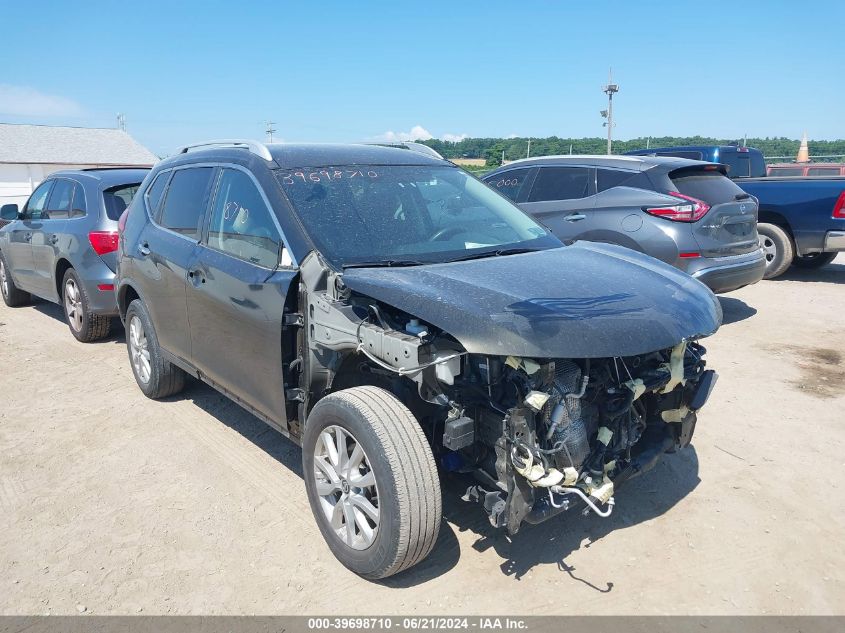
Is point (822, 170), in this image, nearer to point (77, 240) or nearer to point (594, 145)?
point (77, 240)

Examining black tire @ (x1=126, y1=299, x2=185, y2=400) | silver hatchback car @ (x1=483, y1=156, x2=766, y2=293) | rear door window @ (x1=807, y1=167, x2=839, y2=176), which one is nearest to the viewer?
black tire @ (x1=126, y1=299, x2=185, y2=400)

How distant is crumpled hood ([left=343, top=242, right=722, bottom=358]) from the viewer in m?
2.61

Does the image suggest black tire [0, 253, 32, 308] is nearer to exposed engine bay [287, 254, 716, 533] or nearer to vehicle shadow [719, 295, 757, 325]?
exposed engine bay [287, 254, 716, 533]

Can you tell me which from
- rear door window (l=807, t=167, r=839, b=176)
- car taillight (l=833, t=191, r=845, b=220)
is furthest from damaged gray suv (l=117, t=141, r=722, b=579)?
rear door window (l=807, t=167, r=839, b=176)

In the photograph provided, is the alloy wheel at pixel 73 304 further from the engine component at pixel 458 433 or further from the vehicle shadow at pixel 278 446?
the engine component at pixel 458 433

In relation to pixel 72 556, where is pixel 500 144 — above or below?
above

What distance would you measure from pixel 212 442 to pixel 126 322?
1532 millimetres

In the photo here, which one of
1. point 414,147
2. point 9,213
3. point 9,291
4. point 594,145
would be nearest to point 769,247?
point 414,147

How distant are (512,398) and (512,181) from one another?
5801mm

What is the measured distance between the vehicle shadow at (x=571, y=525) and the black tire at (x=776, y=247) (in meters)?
6.75

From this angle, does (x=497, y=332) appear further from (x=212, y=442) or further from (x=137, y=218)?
(x=137, y=218)

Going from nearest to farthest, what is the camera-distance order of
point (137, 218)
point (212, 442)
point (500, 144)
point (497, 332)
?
1. point (497, 332)
2. point (212, 442)
3. point (137, 218)
4. point (500, 144)

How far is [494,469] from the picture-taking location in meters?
2.93
